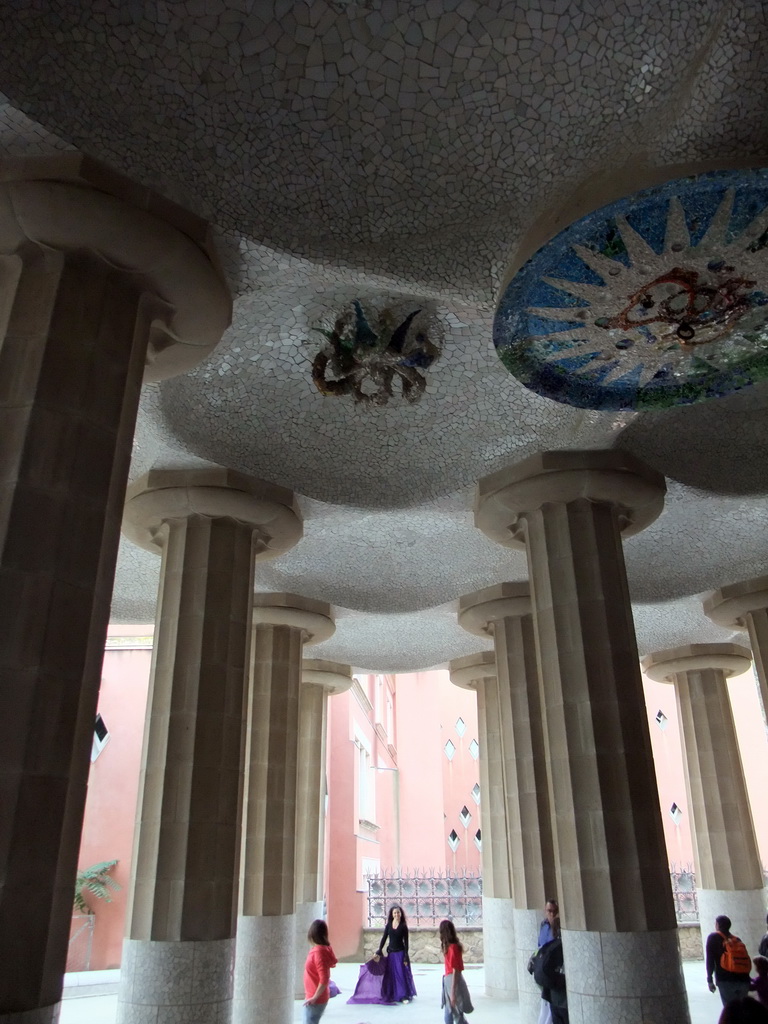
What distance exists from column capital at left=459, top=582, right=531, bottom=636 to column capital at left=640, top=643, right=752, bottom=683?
4941 millimetres

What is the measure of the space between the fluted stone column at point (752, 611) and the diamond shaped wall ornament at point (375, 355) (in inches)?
272

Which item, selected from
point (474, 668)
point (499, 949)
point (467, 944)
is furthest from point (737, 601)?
point (467, 944)

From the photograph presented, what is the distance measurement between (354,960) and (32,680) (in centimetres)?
1685

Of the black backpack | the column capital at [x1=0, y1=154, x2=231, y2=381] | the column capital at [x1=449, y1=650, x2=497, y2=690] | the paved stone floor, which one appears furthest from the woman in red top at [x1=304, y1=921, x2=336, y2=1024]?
the column capital at [x1=449, y1=650, x2=497, y2=690]

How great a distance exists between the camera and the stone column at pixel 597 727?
23.3 ft

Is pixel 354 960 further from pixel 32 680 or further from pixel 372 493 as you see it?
pixel 32 680

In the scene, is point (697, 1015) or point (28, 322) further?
point (697, 1015)

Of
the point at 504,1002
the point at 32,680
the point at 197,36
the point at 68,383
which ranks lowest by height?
the point at 504,1002

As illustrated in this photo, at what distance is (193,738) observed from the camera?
799 cm

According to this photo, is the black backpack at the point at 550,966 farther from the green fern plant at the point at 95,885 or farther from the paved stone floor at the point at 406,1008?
the green fern plant at the point at 95,885

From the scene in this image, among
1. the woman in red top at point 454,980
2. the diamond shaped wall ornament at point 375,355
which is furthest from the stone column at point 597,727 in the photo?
the diamond shaped wall ornament at point 375,355

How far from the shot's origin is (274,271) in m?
6.13

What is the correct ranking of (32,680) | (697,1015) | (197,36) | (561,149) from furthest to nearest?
(697,1015)
(561,149)
(197,36)
(32,680)

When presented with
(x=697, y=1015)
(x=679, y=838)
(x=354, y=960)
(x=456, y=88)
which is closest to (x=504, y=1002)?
(x=697, y=1015)
